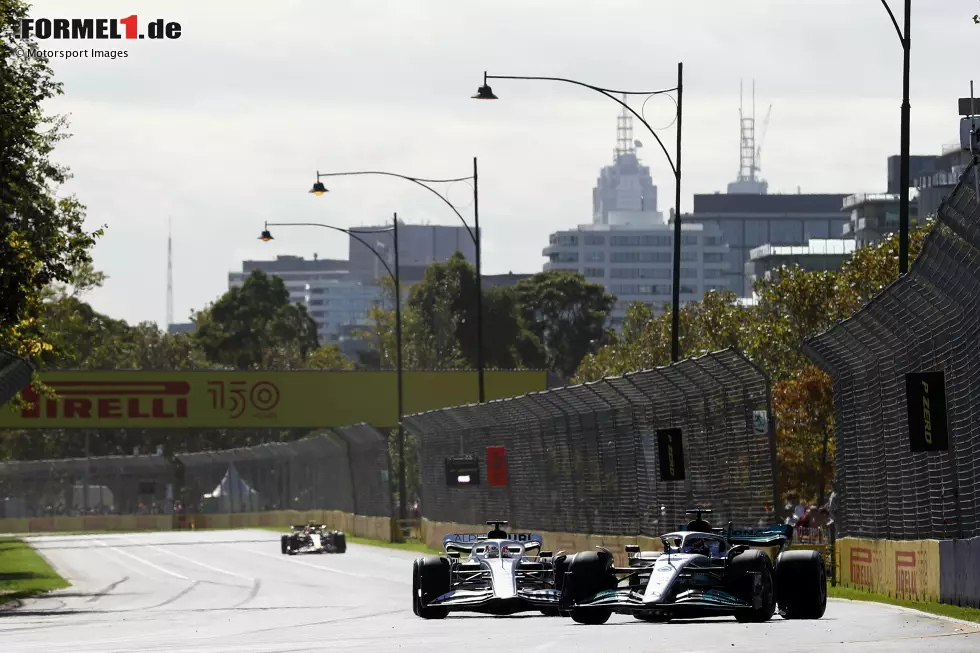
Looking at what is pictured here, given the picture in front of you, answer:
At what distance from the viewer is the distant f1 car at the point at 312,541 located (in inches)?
2067

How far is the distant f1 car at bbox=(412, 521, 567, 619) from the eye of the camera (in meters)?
21.5

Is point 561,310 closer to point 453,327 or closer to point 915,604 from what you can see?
point 453,327

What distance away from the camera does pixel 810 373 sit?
164ft

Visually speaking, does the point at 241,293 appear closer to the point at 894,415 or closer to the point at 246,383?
the point at 246,383

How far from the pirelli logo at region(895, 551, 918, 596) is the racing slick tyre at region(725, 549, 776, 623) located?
174 inches

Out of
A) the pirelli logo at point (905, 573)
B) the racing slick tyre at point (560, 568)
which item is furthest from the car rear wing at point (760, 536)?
the pirelli logo at point (905, 573)

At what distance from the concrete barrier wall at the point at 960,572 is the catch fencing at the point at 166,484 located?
57.9 m

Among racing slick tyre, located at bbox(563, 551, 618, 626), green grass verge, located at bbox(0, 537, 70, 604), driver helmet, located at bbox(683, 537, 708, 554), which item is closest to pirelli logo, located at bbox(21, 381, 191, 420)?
green grass verge, located at bbox(0, 537, 70, 604)

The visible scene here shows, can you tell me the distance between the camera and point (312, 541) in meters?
53.0

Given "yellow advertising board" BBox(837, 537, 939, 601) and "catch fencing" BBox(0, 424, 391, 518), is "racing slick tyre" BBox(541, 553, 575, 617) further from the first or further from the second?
"catch fencing" BBox(0, 424, 391, 518)

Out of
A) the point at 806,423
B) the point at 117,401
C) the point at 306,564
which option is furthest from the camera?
the point at 117,401

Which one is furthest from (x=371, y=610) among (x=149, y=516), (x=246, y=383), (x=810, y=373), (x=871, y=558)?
(x=149, y=516)

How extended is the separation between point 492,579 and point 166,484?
82.4 metres

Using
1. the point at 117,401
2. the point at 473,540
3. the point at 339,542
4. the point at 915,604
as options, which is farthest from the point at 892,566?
the point at 117,401
